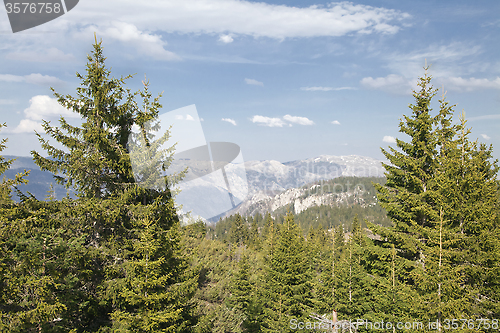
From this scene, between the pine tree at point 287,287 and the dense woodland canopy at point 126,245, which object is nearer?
the dense woodland canopy at point 126,245

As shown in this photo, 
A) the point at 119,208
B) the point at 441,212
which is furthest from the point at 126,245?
the point at 441,212

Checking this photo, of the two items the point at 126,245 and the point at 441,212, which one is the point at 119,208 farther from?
the point at 441,212

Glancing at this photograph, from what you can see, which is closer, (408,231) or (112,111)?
(112,111)

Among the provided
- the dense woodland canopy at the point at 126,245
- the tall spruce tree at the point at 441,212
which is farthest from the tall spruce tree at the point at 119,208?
the tall spruce tree at the point at 441,212

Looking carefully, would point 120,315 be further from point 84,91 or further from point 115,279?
point 84,91

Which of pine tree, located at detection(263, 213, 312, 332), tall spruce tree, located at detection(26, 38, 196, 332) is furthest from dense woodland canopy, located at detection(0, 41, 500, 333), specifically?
pine tree, located at detection(263, 213, 312, 332)

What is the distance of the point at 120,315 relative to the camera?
1012cm

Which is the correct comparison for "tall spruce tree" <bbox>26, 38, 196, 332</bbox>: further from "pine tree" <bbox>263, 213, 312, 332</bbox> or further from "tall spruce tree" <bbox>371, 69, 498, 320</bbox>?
"pine tree" <bbox>263, 213, 312, 332</bbox>

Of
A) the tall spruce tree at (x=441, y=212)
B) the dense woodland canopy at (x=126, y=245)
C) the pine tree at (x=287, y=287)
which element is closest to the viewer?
the dense woodland canopy at (x=126, y=245)

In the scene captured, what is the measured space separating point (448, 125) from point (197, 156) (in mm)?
16337

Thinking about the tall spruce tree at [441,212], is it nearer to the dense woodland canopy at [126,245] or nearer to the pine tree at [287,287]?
the dense woodland canopy at [126,245]

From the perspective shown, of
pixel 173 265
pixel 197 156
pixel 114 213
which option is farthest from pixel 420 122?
pixel 114 213

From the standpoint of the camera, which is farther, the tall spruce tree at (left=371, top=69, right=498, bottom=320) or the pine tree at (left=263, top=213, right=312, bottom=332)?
the pine tree at (left=263, top=213, right=312, bottom=332)

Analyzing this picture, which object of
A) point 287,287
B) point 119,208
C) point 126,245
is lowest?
point 287,287
